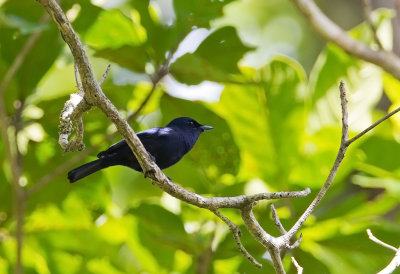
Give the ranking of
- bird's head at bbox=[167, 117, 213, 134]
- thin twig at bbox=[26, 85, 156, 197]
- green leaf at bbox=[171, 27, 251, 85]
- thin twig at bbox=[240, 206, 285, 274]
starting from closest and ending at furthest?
thin twig at bbox=[240, 206, 285, 274] < thin twig at bbox=[26, 85, 156, 197] < green leaf at bbox=[171, 27, 251, 85] < bird's head at bbox=[167, 117, 213, 134]

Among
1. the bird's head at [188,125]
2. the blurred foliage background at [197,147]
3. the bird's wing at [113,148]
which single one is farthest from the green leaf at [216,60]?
the bird's wing at [113,148]

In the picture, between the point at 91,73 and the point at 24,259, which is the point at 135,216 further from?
the point at 91,73

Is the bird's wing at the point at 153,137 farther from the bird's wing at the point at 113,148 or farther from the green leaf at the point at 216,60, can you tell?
the green leaf at the point at 216,60

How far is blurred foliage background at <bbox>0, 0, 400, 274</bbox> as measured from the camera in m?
3.91

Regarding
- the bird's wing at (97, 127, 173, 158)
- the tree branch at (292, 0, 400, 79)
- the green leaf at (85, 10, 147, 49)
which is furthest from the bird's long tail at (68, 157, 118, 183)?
the tree branch at (292, 0, 400, 79)

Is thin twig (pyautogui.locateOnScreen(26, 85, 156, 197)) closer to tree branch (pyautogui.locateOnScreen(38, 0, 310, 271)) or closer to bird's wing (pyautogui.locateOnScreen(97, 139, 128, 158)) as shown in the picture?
bird's wing (pyautogui.locateOnScreen(97, 139, 128, 158))

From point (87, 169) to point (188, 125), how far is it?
904 millimetres

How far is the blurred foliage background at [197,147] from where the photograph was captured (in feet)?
12.8

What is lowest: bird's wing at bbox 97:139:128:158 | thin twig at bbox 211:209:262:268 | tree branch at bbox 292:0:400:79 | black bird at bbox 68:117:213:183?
black bird at bbox 68:117:213:183

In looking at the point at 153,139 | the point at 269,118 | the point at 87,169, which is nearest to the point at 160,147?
the point at 153,139

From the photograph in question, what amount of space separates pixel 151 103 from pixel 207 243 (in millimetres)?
989

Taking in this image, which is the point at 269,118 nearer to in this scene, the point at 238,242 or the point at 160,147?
the point at 160,147

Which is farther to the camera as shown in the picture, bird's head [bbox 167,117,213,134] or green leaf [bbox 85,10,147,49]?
bird's head [bbox 167,117,213,134]

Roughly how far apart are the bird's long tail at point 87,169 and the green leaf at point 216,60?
687 mm
